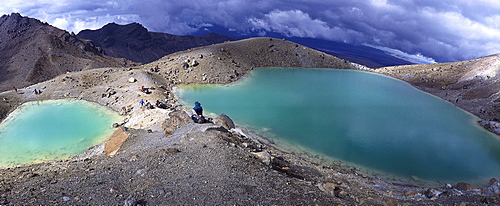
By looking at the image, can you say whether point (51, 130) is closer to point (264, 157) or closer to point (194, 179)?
point (194, 179)

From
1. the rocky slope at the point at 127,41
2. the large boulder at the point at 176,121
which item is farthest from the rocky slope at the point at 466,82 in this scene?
the rocky slope at the point at 127,41

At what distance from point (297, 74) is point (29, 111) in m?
46.1

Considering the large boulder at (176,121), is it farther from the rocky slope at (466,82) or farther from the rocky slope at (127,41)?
the rocky slope at (127,41)

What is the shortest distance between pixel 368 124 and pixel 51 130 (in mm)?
33762

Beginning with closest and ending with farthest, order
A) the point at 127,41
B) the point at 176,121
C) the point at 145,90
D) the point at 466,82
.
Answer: the point at 176,121
the point at 145,90
the point at 466,82
the point at 127,41

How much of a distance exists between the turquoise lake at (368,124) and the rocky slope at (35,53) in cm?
4418

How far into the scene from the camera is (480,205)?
11.7m

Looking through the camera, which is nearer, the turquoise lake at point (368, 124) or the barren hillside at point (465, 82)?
the turquoise lake at point (368, 124)

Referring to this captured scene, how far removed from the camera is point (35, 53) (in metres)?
69.8

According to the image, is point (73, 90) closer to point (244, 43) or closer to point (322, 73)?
point (244, 43)

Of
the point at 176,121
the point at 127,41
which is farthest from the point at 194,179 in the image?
the point at 127,41

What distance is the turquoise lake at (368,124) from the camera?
21328 mm

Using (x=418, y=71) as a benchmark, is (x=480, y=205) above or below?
below

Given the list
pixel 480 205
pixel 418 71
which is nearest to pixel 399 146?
pixel 480 205
